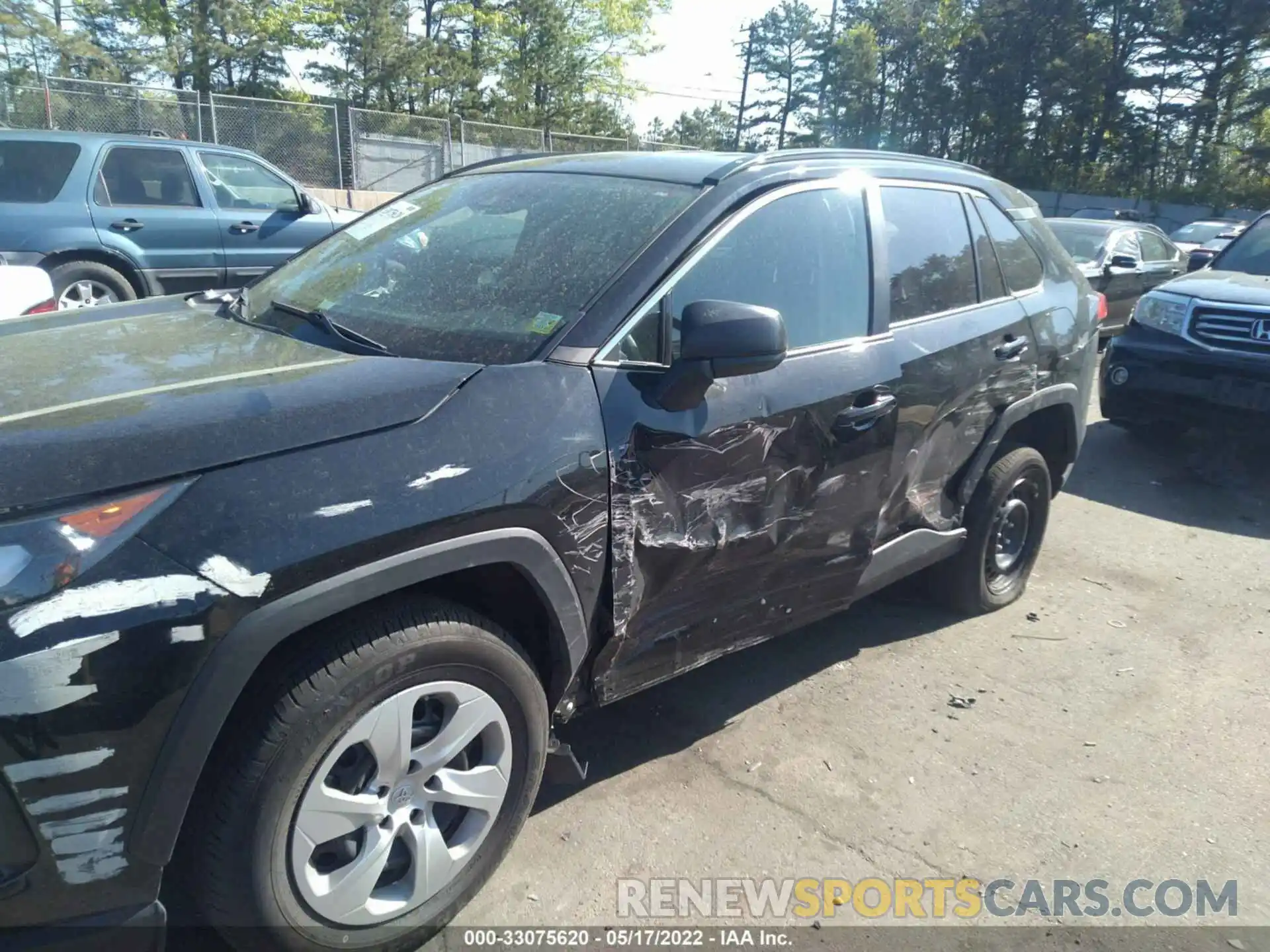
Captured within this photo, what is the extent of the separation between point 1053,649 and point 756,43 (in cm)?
6811

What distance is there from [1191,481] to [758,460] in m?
5.25

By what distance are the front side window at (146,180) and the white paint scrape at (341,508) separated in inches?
309

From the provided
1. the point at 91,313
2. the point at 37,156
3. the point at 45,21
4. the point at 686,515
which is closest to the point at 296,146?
the point at 37,156

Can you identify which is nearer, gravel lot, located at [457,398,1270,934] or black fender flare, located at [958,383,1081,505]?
gravel lot, located at [457,398,1270,934]

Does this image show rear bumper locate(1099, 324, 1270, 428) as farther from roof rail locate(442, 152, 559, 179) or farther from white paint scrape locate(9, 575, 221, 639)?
white paint scrape locate(9, 575, 221, 639)

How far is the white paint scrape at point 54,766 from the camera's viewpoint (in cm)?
169

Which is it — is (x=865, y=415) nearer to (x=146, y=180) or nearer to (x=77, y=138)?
(x=146, y=180)

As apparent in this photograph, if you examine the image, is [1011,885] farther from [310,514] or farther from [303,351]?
[303,351]

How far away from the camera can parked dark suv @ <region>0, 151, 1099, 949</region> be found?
1801 millimetres

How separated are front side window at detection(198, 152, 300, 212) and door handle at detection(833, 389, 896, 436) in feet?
25.7

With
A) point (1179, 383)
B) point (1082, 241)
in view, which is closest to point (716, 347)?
point (1179, 383)

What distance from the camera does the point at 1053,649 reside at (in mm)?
4246

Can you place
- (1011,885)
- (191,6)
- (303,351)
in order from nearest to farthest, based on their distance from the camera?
(303,351)
(1011,885)
(191,6)

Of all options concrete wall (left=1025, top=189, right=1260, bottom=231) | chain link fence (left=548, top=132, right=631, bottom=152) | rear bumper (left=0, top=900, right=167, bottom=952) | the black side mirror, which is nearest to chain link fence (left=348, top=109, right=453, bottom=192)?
chain link fence (left=548, top=132, right=631, bottom=152)
